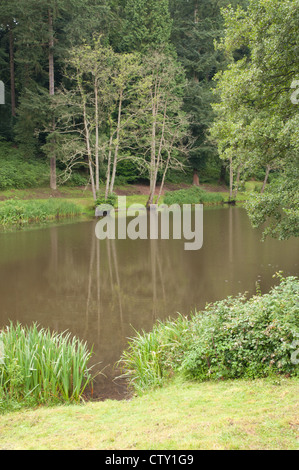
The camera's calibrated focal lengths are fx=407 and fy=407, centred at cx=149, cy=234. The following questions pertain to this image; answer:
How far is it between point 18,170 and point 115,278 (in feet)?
59.4

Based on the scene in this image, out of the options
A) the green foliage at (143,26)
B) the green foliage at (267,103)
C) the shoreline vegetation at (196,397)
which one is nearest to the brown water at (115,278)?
the shoreline vegetation at (196,397)

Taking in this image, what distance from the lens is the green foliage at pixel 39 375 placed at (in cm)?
476

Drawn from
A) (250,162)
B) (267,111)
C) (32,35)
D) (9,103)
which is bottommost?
(250,162)

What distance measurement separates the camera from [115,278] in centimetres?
1142

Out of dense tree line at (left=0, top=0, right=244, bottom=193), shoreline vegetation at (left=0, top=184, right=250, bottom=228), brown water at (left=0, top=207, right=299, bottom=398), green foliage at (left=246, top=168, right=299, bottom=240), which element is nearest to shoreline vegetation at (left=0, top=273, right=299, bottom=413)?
brown water at (left=0, top=207, right=299, bottom=398)

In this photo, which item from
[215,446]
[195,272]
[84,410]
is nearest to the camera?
[215,446]

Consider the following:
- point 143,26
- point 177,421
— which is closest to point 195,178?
point 143,26

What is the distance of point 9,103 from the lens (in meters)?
33.3

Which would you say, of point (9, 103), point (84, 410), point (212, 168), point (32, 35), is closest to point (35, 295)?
point (84, 410)

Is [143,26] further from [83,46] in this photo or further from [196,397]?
[196,397]

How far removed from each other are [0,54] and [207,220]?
22521mm

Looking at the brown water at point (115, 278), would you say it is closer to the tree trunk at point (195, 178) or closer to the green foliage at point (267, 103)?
the green foliage at point (267, 103)

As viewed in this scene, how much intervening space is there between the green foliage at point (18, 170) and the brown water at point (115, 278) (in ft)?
27.7

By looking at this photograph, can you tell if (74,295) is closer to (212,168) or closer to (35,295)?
(35,295)
